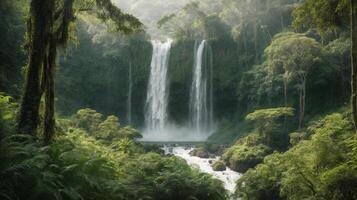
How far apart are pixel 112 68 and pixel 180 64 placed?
715 centimetres

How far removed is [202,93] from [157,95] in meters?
4.24

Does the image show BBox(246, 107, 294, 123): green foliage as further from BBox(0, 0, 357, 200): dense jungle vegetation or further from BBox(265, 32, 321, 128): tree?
BBox(265, 32, 321, 128): tree

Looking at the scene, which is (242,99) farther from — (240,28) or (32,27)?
(32,27)

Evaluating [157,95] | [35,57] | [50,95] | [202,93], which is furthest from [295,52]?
[35,57]

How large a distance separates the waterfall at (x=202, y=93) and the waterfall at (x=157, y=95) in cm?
264

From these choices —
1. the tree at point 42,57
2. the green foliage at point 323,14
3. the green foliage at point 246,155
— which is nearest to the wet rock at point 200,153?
the green foliage at point 246,155

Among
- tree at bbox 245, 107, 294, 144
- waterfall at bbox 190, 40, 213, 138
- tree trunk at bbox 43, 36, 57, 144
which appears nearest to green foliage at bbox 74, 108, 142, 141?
tree trunk at bbox 43, 36, 57, 144

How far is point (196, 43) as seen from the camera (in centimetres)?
3934

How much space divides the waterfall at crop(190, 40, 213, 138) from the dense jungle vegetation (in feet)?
2.19

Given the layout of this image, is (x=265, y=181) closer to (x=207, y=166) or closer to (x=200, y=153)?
(x=207, y=166)

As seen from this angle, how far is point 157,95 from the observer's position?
127ft

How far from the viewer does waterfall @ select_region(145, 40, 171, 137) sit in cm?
3809

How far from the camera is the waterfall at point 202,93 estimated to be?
37031 mm

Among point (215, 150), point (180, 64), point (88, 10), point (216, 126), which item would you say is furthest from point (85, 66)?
point (88, 10)
